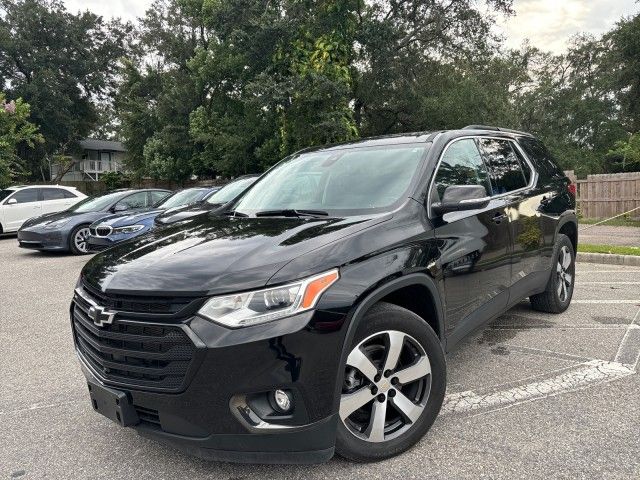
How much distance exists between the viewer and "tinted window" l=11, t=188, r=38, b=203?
1513 cm

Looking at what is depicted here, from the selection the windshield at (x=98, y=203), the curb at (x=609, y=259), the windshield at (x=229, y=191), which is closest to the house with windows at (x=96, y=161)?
the windshield at (x=98, y=203)

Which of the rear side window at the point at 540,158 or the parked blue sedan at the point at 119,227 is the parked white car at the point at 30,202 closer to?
the parked blue sedan at the point at 119,227

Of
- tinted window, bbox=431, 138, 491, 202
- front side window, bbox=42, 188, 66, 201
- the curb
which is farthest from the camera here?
front side window, bbox=42, 188, 66, 201

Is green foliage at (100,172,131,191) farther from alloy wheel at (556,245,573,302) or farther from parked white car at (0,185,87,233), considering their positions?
alloy wheel at (556,245,573,302)

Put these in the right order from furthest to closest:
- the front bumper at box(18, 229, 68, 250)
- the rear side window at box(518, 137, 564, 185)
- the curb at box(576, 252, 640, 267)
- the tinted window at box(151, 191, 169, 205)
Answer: the tinted window at box(151, 191, 169, 205), the front bumper at box(18, 229, 68, 250), the curb at box(576, 252, 640, 267), the rear side window at box(518, 137, 564, 185)

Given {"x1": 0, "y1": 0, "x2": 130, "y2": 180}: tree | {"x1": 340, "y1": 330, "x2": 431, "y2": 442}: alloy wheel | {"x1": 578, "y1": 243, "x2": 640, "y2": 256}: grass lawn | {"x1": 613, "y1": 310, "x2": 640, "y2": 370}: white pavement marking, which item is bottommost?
{"x1": 613, "y1": 310, "x2": 640, "y2": 370}: white pavement marking

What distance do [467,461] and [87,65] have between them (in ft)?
150

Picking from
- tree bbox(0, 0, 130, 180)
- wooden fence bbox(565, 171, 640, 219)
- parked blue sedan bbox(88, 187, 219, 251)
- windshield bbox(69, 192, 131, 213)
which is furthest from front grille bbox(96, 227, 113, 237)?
tree bbox(0, 0, 130, 180)

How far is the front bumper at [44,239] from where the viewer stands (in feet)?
35.4

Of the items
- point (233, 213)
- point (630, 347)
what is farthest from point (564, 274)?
point (233, 213)

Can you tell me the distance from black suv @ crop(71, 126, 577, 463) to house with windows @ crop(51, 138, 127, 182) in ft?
184

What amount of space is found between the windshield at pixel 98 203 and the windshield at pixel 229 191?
354 cm

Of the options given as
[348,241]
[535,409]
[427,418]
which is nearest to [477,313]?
[535,409]

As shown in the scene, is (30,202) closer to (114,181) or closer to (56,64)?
(114,181)
